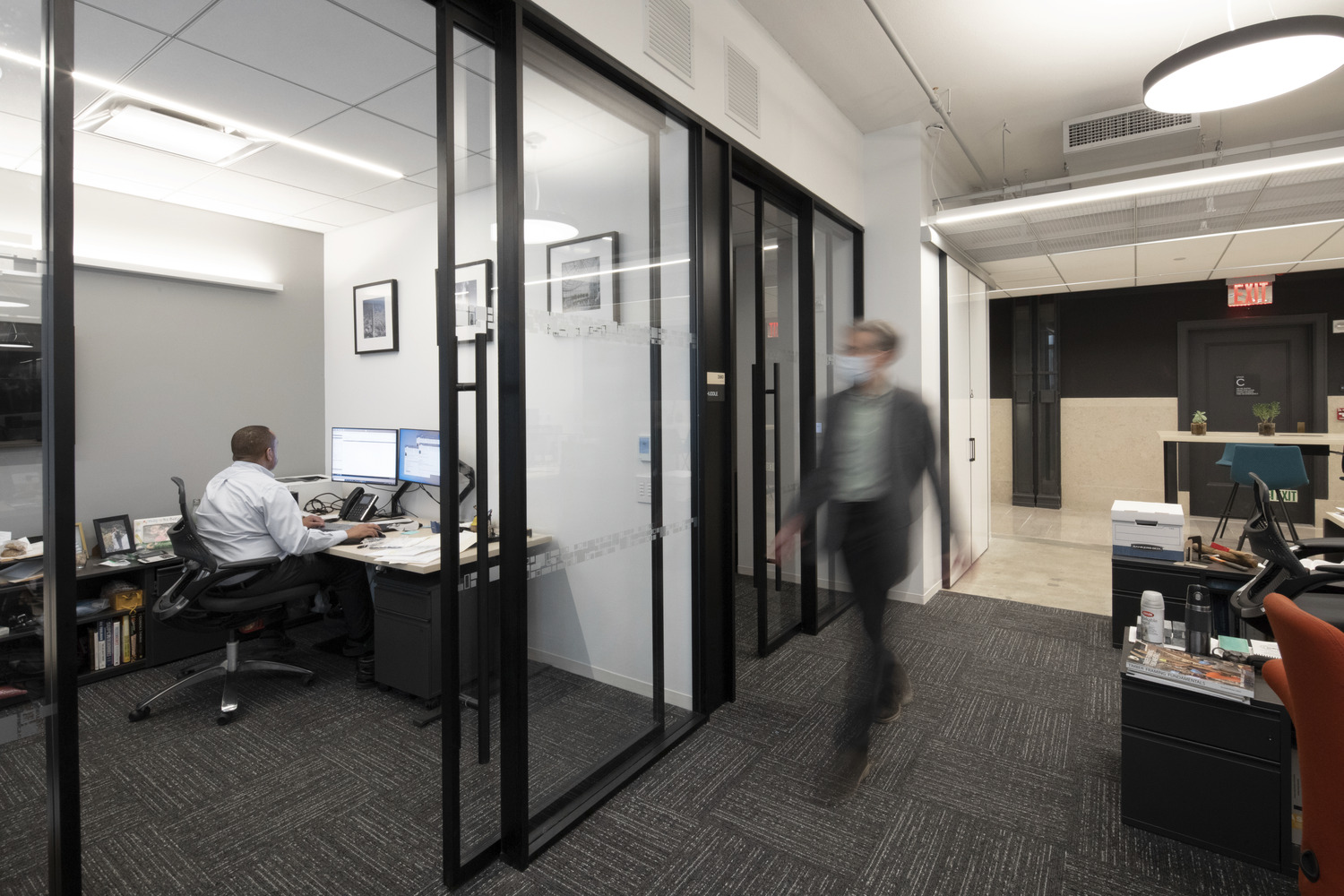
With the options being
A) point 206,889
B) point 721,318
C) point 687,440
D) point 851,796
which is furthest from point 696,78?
point 206,889

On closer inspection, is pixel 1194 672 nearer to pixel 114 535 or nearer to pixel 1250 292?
pixel 114 535

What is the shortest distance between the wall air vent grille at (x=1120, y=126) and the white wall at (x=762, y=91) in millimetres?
1268

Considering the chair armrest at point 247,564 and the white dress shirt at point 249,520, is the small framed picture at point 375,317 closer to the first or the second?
the white dress shirt at point 249,520

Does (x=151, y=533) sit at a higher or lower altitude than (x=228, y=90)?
lower

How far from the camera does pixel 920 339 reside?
4004mm

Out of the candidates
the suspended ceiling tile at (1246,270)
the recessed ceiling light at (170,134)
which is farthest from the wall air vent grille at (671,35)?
the suspended ceiling tile at (1246,270)

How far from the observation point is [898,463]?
2.21 metres

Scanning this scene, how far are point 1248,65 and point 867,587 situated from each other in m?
2.10

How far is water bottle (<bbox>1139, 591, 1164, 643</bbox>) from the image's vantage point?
2205 millimetres

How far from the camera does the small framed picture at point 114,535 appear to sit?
11.2 ft

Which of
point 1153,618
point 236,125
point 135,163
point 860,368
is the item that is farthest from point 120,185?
point 1153,618

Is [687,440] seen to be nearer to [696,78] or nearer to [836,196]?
[696,78]

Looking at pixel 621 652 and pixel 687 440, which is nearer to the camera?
pixel 621 652

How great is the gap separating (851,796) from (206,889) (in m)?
1.85
